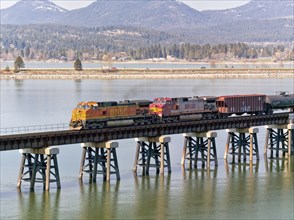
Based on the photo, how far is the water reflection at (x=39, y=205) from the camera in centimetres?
5234

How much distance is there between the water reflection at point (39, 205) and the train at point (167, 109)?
21.9ft

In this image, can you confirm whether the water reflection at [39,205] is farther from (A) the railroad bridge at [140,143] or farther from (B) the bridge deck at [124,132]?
(B) the bridge deck at [124,132]

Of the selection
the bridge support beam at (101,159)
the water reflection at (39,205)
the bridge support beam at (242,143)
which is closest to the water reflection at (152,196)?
the bridge support beam at (101,159)

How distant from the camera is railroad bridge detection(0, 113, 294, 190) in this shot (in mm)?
55781

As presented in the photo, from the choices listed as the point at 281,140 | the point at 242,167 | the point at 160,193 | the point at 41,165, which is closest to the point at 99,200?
the point at 41,165

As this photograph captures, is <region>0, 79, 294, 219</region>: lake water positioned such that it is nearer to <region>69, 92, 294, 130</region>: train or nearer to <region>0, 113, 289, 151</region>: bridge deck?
<region>0, 113, 289, 151</region>: bridge deck

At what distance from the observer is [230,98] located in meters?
73.2

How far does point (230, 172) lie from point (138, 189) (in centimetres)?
1029

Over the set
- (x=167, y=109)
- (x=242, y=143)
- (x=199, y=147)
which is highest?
(x=167, y=109)

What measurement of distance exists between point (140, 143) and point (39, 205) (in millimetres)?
12722

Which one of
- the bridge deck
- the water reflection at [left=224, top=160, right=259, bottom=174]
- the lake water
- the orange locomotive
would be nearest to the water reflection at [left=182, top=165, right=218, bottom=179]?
the lake water

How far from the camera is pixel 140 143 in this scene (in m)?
64.5

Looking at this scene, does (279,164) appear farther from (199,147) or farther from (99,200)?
Answer: (99,200)

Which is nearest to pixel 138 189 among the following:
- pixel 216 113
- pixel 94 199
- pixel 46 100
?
pixel 94 199
